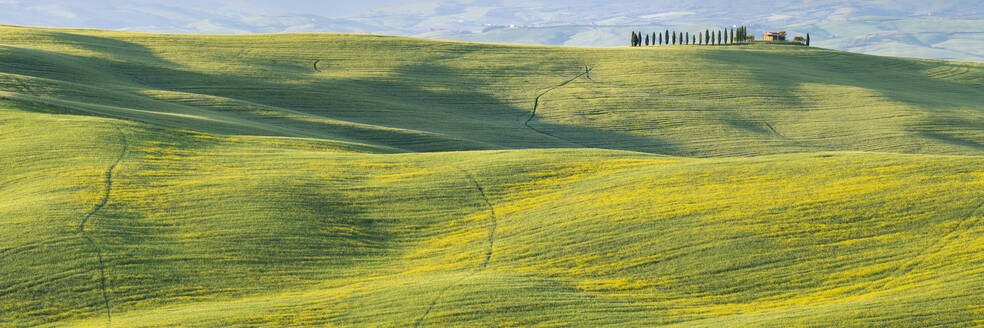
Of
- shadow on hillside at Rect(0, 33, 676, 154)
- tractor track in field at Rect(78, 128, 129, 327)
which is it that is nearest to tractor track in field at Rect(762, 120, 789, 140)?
shadow on hillside at Rect(0, 33, 676, 154)

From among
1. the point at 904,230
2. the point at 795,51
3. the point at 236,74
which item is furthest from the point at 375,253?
the point at 795,51

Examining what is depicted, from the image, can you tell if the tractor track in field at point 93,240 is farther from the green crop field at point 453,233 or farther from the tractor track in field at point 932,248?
the tractor track in field at point 932,248

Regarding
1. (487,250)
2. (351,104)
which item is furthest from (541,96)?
(487,250)

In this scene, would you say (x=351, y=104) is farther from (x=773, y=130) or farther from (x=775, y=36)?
(x=775, y=36)

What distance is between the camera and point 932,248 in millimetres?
13312

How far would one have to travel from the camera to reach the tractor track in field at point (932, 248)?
42.0ft

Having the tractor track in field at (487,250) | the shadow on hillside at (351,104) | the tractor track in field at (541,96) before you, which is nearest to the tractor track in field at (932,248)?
the tractor track in field at (487,250)

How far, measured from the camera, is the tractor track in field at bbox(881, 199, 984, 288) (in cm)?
1281

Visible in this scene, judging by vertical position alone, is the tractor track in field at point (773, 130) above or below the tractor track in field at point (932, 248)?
below

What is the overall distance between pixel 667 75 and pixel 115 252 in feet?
137

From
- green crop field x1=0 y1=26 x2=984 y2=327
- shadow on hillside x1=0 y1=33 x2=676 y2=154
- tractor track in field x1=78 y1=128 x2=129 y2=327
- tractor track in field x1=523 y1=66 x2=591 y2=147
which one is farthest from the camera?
tractor track in field x1=523 y1=66 x2=591 y2=147

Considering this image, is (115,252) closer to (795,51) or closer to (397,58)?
(397,58)

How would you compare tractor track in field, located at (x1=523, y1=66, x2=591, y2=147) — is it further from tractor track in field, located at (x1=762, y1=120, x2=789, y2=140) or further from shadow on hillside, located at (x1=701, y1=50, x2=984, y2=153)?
shadow on hillside, located at (x1=701, y1=50, x2=984, y2=153)

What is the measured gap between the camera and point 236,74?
4175 centimetres
